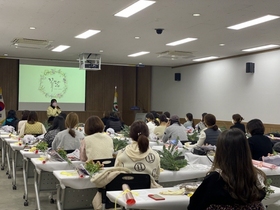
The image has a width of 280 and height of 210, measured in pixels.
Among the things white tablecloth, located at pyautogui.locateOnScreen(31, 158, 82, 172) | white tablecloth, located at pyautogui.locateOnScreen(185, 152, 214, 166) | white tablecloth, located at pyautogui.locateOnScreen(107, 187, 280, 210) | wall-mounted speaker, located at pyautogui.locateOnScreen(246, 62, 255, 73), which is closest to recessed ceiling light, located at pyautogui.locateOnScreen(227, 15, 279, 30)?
wall-mounted speaker, located at pyautogui.locateOnScreen(246, 62, 255, 73)

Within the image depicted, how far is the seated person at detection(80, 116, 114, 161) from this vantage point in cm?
401

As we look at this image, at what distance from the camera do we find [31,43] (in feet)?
32.9

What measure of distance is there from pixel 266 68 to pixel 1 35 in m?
7.38

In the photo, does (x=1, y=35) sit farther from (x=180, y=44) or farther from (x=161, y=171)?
(x=161, y=171)

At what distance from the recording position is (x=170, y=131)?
6.59 metres

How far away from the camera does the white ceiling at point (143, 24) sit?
19.9 ft

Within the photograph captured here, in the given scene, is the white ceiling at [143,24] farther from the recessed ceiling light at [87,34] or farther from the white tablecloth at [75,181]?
the white tablecloth at [75,181]

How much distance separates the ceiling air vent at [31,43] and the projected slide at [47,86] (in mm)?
3415

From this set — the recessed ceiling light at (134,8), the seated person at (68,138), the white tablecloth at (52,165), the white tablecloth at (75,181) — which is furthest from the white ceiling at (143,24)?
the white tablecloth at (75,181)

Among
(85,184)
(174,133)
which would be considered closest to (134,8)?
(174,133)

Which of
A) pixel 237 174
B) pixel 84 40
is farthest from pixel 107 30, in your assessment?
pixel 237 174

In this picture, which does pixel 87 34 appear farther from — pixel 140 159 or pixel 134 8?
pixel 140 159

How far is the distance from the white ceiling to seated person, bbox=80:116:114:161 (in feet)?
8.60

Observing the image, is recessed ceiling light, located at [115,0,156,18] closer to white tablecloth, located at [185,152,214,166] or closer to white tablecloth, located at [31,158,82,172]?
white tablecloth, located at [185,152,214,166]
